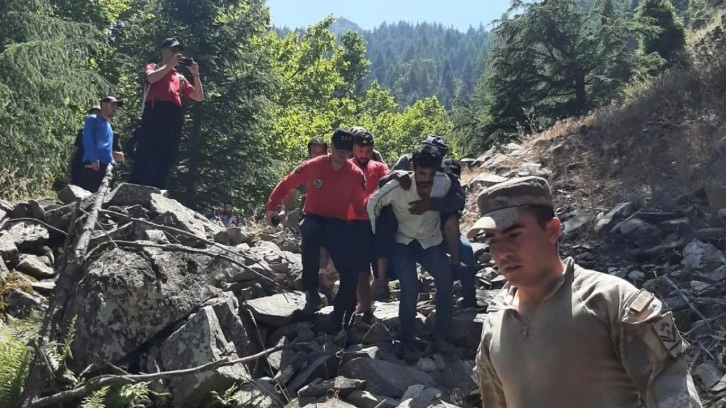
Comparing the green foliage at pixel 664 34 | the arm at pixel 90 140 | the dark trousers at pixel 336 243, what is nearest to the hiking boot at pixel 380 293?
the dark trousers at pixel 336 243

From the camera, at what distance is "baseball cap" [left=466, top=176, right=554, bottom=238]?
2307 millimetres

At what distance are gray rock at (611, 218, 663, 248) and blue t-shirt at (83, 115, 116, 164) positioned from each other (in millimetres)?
6117

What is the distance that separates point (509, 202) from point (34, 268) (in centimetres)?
649

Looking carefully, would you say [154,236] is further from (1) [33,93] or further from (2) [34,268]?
(1) [33,93]

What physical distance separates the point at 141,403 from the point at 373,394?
182cm

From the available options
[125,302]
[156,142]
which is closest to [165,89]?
Answer: [156,142]

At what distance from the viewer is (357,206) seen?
7066mm

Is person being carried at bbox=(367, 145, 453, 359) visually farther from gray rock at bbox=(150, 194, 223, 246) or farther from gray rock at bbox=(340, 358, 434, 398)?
gray rock at bbox=(150, 194, 223, 246)

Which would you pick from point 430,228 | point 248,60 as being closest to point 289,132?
point 248,60

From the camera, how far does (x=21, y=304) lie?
7.00 meters

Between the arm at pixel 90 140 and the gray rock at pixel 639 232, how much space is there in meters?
6.25

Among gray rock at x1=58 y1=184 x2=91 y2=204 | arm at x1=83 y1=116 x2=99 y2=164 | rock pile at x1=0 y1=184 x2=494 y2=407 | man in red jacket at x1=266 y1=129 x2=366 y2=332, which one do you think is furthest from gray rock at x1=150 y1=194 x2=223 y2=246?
man in red jacket at x1=266 y1=129 x2=366 y2=332

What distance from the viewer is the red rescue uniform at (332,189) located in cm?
701

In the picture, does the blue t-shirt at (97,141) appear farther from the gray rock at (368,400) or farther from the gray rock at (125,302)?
the gray rock at (368,400)
